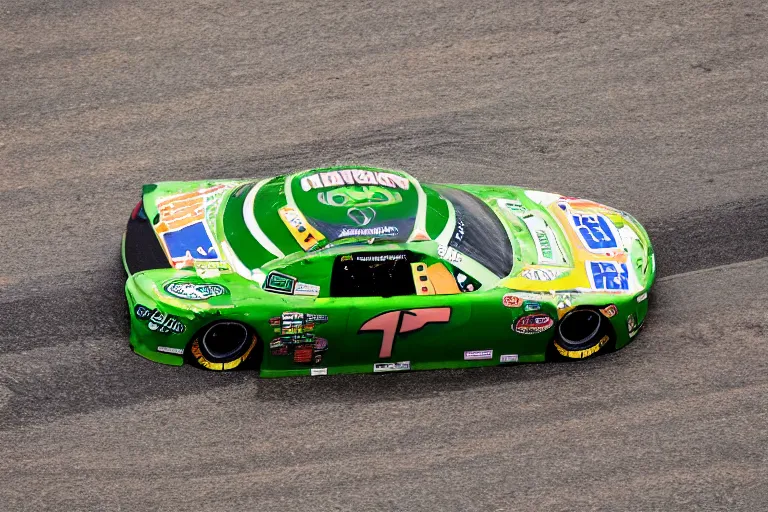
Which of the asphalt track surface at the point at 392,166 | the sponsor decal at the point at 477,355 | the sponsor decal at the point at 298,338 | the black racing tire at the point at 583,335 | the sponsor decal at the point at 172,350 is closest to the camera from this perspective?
the asphalt track surface at the point at 392,166

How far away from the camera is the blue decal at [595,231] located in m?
9.38

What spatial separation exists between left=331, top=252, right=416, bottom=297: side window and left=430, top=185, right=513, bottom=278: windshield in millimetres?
427

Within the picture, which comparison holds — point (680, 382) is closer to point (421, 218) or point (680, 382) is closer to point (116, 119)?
point (421, 218)

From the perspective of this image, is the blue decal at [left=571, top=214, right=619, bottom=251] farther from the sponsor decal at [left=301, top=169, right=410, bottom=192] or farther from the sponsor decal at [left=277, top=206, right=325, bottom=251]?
the sponsor decal at [left=277, top=206, right=325, bottom=251]

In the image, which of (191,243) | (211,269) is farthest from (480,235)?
(191,243)

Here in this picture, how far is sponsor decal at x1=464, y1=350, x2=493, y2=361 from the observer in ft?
28.6

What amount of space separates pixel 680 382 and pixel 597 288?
3.19 feet

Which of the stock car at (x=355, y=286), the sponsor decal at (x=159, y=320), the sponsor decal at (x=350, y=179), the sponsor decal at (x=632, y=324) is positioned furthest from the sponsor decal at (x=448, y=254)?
the sponsor decal at (x=159, y=320)

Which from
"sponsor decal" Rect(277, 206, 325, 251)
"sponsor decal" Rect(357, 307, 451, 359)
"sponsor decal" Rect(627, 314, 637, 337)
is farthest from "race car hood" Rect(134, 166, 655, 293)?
Result: "sponsor decal" Rect(357, 307, 451, 359)

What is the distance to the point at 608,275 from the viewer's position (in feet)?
29.7

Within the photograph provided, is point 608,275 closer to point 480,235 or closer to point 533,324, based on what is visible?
point 533,324

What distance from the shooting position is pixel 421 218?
8633 mm

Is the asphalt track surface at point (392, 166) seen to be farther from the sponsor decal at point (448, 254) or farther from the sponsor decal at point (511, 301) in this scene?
the sponsor decal at point (448, 254)

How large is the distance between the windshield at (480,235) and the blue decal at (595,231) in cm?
74
